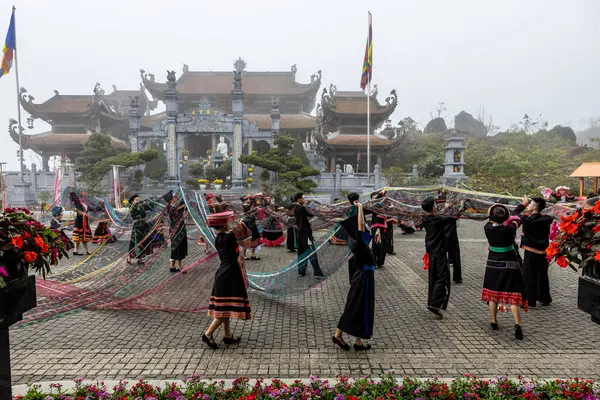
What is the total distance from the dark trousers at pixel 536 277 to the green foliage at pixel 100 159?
2095 cm

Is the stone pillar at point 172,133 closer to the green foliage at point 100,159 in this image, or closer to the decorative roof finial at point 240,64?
the green foliage at point 100,159

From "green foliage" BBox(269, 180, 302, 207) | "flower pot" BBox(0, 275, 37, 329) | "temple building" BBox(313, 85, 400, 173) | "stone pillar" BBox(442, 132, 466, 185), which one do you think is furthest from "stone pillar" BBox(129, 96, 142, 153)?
"flower pot" BBox(0, 275, 37, 329)

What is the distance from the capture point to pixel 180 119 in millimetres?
24812

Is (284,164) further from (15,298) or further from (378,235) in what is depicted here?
(15,298)

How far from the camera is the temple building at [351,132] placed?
93.6 ft

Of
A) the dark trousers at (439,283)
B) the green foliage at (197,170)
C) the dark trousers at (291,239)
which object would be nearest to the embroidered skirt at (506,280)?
the dark trousers at (439,283)

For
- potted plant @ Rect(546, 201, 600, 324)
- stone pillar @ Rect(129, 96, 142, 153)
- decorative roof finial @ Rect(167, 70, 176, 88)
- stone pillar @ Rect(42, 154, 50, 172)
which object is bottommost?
potted plant @ Rect(546, 201, 600, 324)

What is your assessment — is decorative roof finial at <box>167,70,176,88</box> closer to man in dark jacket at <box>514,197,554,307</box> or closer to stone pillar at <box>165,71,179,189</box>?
stone pillar at <box>165,71,179,189</box>

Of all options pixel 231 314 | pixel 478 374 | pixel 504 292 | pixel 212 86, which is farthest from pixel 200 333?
pixel 212 86

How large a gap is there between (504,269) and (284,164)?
17145 mm

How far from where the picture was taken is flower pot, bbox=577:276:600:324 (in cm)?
255

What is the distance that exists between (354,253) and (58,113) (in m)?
36.4

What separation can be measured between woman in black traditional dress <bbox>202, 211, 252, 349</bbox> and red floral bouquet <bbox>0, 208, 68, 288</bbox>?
1882 mm

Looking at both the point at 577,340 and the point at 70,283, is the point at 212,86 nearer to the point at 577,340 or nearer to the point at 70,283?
the point at 70,283
